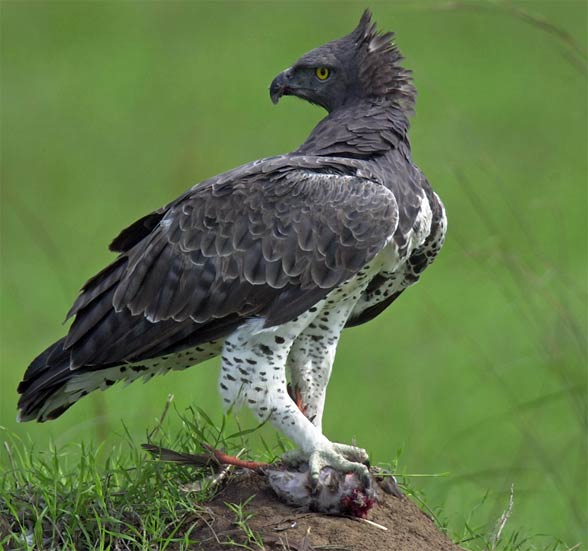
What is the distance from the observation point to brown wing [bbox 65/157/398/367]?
19.9 feet

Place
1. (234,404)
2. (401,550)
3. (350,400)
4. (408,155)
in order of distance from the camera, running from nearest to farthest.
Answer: (401,550), (234,404), (408,155), (350,400)

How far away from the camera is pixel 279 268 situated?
6.12 meters

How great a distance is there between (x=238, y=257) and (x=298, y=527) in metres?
1.28

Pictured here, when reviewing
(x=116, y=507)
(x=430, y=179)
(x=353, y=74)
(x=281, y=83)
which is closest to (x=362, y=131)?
(x=353, y=74)

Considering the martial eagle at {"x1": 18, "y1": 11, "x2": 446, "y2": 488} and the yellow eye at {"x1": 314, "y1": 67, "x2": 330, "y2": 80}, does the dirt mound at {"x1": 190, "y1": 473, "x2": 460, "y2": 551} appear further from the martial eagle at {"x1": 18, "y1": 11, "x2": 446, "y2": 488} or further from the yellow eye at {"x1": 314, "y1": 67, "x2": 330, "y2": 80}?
the yellow eye at {"x1": 314, "y1": 67, "x2": 330, "y2": 80}

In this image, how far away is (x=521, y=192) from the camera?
16.3 metres

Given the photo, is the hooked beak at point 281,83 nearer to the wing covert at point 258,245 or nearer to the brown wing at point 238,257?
the brown wing at point 238,257

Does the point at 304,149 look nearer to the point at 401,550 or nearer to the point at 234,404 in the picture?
the point at 234,404

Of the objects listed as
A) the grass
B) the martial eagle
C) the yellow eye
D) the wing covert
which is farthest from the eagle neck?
the grass

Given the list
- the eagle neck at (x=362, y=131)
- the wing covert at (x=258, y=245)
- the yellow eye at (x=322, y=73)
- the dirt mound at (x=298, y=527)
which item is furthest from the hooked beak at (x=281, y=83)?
the dirt mound at (x=298, y=527)

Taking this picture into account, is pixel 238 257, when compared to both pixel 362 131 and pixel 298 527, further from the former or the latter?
pixel 298 527

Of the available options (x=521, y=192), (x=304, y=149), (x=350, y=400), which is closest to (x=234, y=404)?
(x=304, y=149)

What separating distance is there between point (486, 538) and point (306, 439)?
3.70ft

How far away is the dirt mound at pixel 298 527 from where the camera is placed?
5.58m
